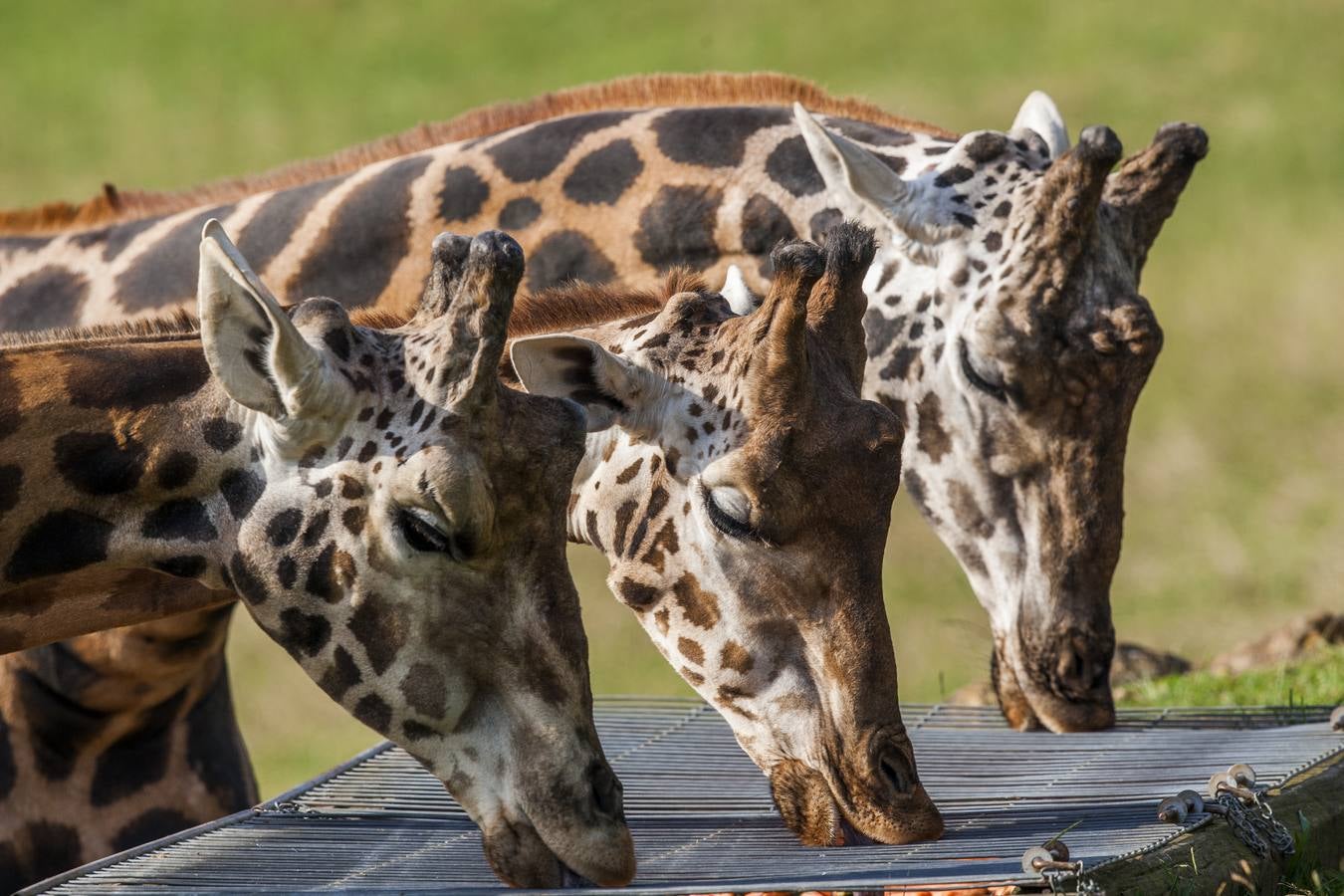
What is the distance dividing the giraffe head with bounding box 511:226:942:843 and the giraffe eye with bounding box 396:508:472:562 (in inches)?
43.2

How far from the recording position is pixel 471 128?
9148mm

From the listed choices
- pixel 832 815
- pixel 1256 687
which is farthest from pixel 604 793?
pixel 1256 687

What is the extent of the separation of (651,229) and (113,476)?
3469mm

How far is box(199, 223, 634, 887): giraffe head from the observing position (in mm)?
5367

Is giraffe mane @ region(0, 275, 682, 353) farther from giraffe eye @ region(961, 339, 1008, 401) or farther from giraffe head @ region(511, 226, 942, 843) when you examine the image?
giraffe eye @ region(961, 339, 1008, 401)

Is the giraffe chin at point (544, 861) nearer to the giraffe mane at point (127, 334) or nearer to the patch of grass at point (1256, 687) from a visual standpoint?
the giraffe mane at point (127, 334)

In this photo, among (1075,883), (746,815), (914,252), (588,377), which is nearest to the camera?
(1075,883)

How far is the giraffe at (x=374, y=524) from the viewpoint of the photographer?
5.40m

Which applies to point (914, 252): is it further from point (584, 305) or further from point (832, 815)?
point (832, 815)

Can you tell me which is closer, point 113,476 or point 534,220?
point 113,476

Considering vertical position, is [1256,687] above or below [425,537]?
below

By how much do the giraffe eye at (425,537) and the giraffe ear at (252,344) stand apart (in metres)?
0.37

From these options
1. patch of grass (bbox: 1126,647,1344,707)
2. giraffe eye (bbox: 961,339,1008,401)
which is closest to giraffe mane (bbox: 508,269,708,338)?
giraffe eye (bbox: 961,339,1008,401)

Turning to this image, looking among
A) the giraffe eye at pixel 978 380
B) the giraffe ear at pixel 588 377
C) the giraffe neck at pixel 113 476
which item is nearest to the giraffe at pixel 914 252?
the giraffe eye at pixel 978 380
